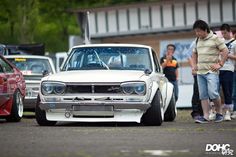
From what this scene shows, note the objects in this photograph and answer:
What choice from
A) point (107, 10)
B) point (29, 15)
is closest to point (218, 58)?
point (107, 10)

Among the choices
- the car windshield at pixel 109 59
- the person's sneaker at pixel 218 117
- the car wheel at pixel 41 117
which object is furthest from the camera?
the person's sneaker at pixel 218 117

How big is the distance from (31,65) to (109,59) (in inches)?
237

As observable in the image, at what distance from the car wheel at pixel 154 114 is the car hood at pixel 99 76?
463mm

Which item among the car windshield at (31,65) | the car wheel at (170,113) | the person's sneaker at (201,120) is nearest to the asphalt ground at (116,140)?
the person's sneaker at (201,120)

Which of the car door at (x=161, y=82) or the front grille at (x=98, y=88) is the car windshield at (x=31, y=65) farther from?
the front grille at (x=98, y=88)

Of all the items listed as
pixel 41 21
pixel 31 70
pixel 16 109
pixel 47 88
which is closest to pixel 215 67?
pixel 47 88

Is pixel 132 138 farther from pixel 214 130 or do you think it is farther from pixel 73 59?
pixel 73 59

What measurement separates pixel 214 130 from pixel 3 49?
855 cm

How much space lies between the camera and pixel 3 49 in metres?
20.0

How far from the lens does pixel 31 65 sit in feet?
67.0

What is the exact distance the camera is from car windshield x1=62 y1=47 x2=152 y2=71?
1463cm

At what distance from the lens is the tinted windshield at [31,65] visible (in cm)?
2016

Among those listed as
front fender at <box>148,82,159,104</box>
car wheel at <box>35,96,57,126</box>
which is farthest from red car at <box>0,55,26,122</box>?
front fender at <box>148,82,159,104</box>

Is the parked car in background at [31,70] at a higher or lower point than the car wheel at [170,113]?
higher
